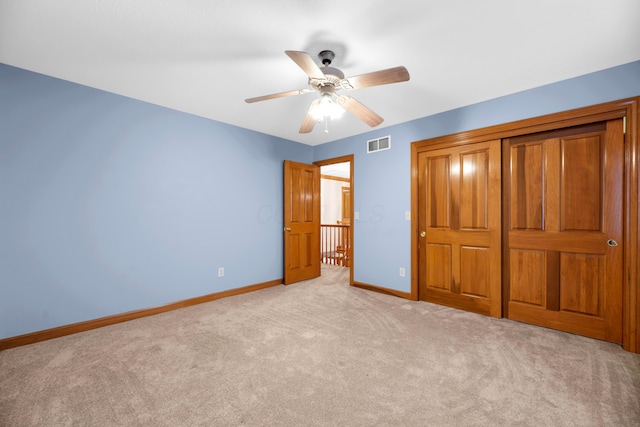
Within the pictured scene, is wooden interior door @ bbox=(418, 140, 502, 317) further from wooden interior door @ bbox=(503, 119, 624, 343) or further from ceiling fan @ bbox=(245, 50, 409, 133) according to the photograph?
ceiling fan @ bbox=(245, 50, 409, 133)

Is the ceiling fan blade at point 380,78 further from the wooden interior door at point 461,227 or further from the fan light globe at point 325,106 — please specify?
the wooden interior door at point 461,227

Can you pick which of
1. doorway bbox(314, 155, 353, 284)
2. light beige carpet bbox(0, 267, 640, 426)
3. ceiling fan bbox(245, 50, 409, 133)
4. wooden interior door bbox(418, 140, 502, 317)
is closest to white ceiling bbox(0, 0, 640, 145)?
ceiling fan bbox(245, 50, 409, 133)

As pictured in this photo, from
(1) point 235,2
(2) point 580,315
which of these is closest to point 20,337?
(1) point 235,2

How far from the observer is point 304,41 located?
1989mm

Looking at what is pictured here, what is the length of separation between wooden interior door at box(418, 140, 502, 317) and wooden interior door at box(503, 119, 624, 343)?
15 cm

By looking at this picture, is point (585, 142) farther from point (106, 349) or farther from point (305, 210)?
point (106, 349)

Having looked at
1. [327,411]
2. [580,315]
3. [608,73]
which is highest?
[608,73]

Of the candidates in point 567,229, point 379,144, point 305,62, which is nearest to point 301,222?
point 379,144

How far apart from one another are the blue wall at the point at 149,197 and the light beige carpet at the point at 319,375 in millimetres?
576

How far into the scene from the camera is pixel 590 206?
250cm

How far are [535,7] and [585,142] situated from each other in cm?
160

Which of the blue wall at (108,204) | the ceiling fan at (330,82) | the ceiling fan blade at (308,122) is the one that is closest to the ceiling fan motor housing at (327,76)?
the ceiling fan at (330,82)

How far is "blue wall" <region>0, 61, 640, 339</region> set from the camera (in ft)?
7.77

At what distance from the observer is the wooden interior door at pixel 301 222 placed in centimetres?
450
